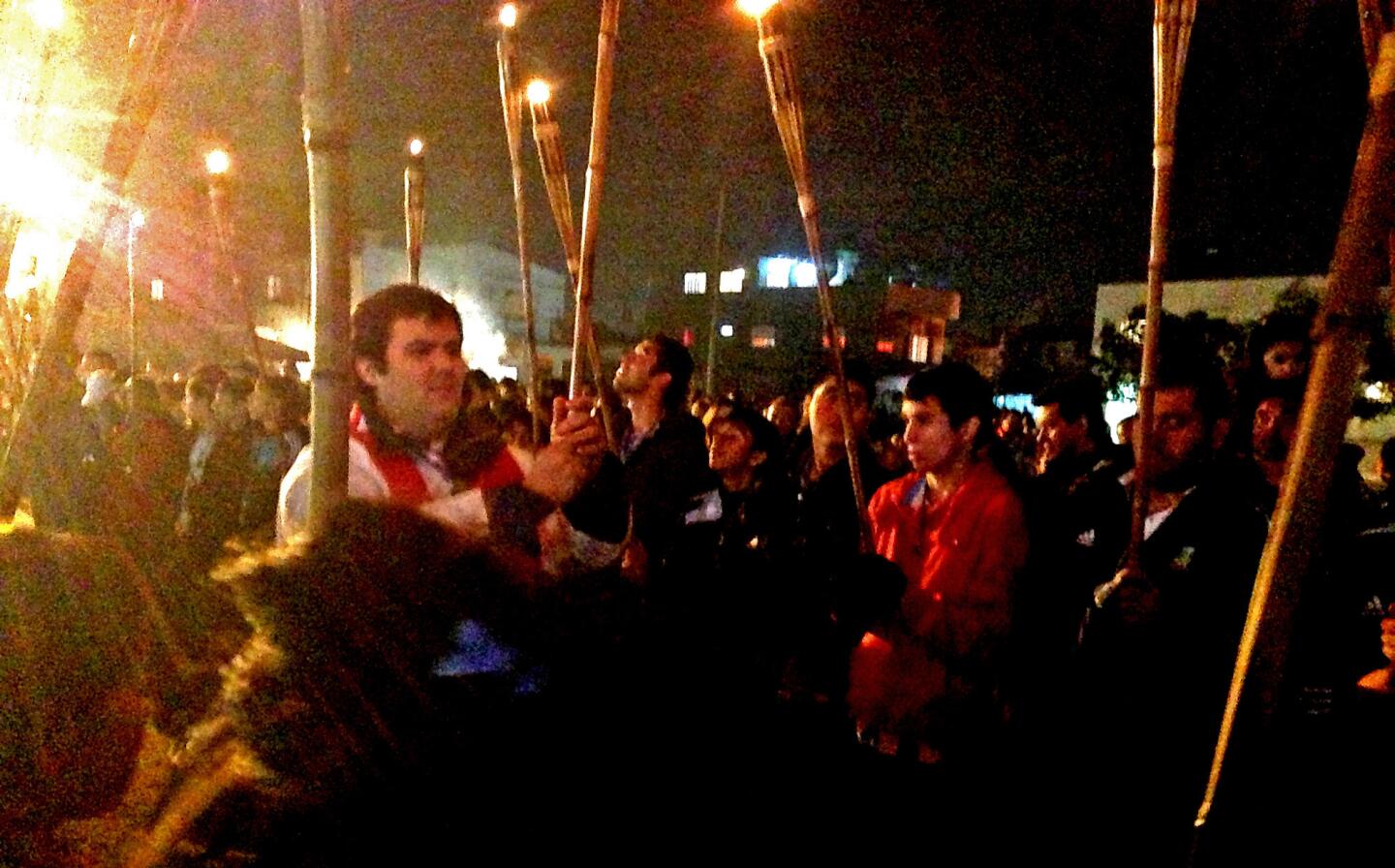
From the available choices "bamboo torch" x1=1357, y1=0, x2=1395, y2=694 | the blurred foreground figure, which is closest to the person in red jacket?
"bamboo torch" x1=1357, y1=0, x2=1395, y2=694

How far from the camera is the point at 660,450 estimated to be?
13.2 feet

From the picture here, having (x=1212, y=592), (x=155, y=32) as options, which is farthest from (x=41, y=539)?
(x=1212, y=592)

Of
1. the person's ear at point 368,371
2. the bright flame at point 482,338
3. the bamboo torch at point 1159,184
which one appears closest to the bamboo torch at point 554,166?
the person's ear at point 368,371

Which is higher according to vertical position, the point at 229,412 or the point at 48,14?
the point at 48,14

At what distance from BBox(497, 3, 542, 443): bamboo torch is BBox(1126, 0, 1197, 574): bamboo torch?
1.94m

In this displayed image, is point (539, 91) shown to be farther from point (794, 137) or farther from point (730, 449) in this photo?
point (730, 449)

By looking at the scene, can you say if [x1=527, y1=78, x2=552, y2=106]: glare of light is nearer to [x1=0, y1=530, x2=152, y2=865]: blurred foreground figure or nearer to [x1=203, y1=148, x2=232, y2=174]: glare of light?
[x1=203, y1=148, x2=232, y2=174]: glare of light

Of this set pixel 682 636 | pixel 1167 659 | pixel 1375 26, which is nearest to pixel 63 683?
pixel 682 636

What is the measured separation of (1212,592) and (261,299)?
44.8m

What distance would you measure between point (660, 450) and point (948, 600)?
55.6 inches

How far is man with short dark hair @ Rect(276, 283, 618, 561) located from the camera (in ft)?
6.72

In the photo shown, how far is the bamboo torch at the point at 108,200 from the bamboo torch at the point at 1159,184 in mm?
2519

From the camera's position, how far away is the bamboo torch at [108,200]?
93.0 inches

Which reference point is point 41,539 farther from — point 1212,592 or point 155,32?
point 1212,592
